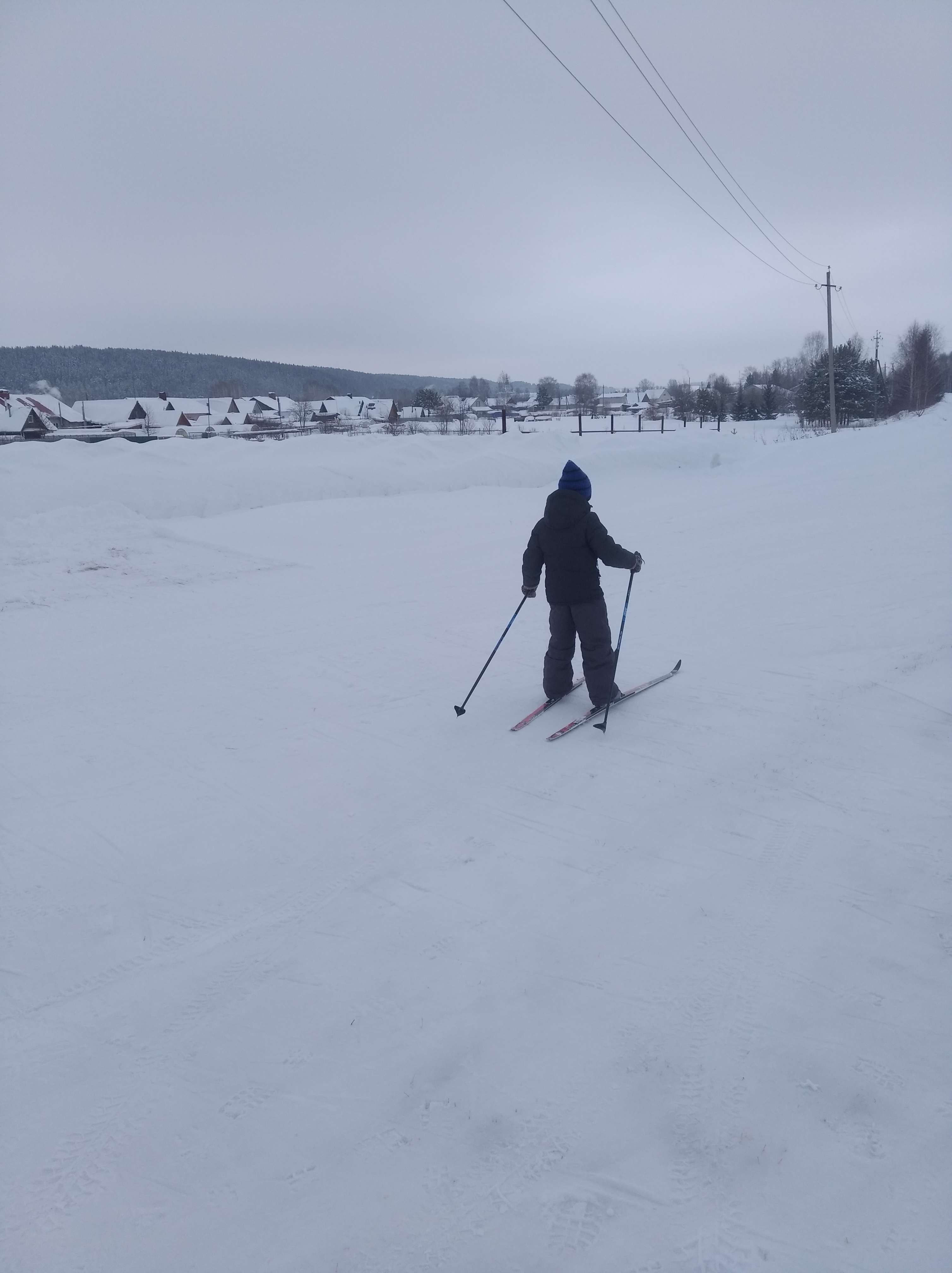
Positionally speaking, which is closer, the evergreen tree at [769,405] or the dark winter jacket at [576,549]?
the dark winter jacket at [576,549]

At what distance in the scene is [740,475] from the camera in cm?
2150

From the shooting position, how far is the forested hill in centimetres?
9956

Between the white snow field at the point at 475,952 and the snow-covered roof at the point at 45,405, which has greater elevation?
the snow-covered roof at the point at 45,405

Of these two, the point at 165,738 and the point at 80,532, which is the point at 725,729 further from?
the point at 80,532

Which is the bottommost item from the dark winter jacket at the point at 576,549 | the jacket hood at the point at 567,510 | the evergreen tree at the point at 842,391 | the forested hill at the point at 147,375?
the dark winter jacket at the point at 576,549

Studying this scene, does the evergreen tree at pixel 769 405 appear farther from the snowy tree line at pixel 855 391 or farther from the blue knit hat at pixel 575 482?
the blue knit hat at pixel 575 482

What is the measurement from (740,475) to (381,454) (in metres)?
10.1

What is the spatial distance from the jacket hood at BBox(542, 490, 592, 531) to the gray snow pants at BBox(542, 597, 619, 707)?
57 cm

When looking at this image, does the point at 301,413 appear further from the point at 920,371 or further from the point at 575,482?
the point at 575,482

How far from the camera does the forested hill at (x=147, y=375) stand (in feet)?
327

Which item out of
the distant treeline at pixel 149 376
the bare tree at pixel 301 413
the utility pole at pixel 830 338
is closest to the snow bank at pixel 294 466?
the utility pole at pixel 830 338

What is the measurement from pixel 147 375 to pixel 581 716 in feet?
433

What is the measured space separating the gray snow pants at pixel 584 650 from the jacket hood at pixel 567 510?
57 centimetres

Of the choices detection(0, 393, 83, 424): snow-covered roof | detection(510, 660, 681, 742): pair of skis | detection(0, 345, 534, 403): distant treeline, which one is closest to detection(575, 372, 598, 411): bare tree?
detection(0, 345, 534, 403): distant treeline
